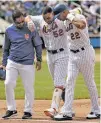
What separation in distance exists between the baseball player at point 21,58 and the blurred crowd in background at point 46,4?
2337 centimetres

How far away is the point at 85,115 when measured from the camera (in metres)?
8.71

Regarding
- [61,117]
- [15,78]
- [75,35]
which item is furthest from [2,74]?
[75,35]

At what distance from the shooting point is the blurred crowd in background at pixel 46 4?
105ft

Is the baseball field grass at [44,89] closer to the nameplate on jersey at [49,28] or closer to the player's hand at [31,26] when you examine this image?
the nameplate on jersey at [49,28]

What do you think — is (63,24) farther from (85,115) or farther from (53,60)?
(85,115)

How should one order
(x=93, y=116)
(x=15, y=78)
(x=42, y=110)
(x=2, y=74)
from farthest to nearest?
(x=42, y=110) < (x=2, y=74) < (x=15, y=78) < (x=93, y=116)

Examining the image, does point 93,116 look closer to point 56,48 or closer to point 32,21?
point 56,48

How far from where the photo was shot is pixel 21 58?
325 inches

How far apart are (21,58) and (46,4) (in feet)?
81.4

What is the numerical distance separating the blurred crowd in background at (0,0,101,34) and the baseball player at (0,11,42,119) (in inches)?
920

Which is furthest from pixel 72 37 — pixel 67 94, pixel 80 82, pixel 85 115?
pixel 80 82

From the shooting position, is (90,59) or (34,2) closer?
(90,59)

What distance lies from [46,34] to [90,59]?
3.03 feet

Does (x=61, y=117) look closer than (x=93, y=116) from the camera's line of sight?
Yes
